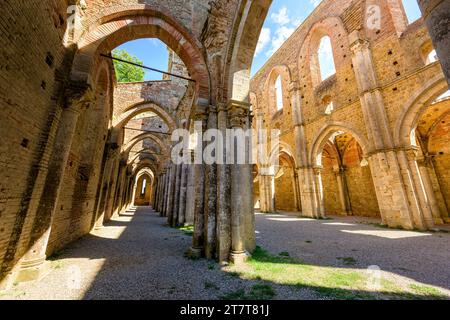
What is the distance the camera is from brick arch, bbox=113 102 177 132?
36.8 feet

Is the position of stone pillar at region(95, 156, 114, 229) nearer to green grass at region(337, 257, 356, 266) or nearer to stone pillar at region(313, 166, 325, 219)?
green grass at region(337, 257, 356, 266)

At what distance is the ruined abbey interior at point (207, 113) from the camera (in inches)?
131

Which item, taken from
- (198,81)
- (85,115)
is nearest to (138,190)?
(85,115)

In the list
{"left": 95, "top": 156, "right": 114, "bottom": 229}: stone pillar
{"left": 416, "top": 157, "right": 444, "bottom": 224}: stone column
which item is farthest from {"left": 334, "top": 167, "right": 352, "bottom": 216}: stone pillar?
{"left": 95, "top": 156, "right": 114, "bottom": 229}: stone pillar

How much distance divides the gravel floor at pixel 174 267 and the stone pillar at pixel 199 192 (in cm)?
44

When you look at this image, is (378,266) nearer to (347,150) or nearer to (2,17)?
(2,17)

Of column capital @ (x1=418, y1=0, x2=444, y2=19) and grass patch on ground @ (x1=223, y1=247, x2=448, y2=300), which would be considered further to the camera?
grass patch on ground @ (x1=223, y1=247, x2=448, y2=300)

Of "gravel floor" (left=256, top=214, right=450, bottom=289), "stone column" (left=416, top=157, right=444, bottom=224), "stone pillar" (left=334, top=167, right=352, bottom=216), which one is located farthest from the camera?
"stone pillar" (left=334, top=167, right=352, bottom=216)

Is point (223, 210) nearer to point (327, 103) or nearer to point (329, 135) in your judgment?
point (329, 135)

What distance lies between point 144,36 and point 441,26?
6965 mm

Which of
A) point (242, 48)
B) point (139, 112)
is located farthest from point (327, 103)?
point (139, 112)

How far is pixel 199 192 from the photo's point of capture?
4.96 m

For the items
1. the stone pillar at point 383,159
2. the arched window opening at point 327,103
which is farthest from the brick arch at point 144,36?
the arched window opening at point 327,103

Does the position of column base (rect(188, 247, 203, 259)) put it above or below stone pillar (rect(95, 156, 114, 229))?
below
